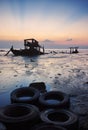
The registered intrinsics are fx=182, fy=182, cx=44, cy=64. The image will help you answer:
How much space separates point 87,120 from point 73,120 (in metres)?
1.25

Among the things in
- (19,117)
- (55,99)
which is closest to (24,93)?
(55,99)

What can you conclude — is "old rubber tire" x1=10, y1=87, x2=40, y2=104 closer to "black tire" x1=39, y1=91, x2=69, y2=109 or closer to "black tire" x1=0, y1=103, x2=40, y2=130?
"black tire" x1=39, y1=91, x2=69, y2=109

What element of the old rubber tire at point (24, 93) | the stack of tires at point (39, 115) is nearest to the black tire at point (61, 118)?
the stack of tires at point (39, 115)

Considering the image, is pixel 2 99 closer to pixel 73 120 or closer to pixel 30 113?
pixel 30 113

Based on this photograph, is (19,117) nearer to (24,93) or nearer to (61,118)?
(61,118)

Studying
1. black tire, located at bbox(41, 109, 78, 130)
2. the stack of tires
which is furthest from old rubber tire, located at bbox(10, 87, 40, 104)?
black tire, located at bbox(41, 109, 78, 130)

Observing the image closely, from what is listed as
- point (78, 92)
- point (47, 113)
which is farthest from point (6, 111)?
point (78, 92)

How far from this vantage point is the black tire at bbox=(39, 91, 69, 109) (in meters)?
7.55

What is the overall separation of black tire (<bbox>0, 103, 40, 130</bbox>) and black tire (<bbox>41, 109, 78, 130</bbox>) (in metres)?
0.38

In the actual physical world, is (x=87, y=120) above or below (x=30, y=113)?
below

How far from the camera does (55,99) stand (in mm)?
9008

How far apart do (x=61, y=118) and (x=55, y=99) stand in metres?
2.32

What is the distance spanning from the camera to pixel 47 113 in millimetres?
6652

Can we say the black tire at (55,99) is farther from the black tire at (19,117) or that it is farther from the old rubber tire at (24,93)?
the black tire at (19,117)
